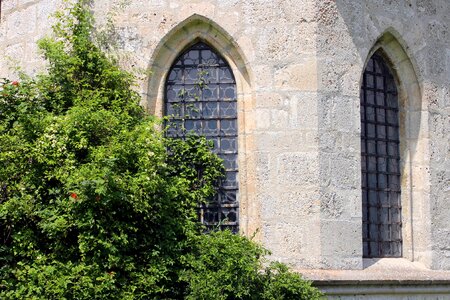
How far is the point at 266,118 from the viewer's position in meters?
10.4

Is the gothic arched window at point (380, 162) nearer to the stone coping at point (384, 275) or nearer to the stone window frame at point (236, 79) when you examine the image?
the stone coping at point (384, 275)

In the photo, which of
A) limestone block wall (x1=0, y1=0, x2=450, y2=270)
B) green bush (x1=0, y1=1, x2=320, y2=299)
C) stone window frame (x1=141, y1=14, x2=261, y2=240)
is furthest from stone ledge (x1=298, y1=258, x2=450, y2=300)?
stone window frame (x1=141, y1=14, x2=261, y2=240)

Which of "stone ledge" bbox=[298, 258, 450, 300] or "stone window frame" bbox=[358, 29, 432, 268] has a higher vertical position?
"stone window frame" bbox=[358, 29, 432, 268]

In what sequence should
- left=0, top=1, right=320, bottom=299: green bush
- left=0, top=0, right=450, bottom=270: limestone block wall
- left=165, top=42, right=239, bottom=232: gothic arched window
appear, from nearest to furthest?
left=0, top=1, right=320, bottom=299: green bush → left=0, top=0, right=450, bottom=270: limestone block wall → left=165, top=42, right=239, bottom=232: gothic arched window

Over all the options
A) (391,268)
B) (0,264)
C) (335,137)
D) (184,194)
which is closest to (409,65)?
(335,137)

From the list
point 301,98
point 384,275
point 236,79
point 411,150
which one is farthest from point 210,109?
point 384,275

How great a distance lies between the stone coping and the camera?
9.96 metres

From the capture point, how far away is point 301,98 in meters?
10.4

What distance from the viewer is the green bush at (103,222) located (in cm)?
898

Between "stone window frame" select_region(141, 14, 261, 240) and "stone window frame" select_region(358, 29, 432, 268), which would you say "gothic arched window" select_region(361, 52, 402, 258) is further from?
"stone window frame" select_region(141, 14, 261, 240)

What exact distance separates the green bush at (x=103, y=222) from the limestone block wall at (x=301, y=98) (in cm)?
79

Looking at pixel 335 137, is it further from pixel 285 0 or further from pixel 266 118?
pixel 285 0

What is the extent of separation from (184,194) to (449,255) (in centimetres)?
351

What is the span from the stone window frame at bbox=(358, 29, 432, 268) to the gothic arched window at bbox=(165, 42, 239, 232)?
1.79 m
